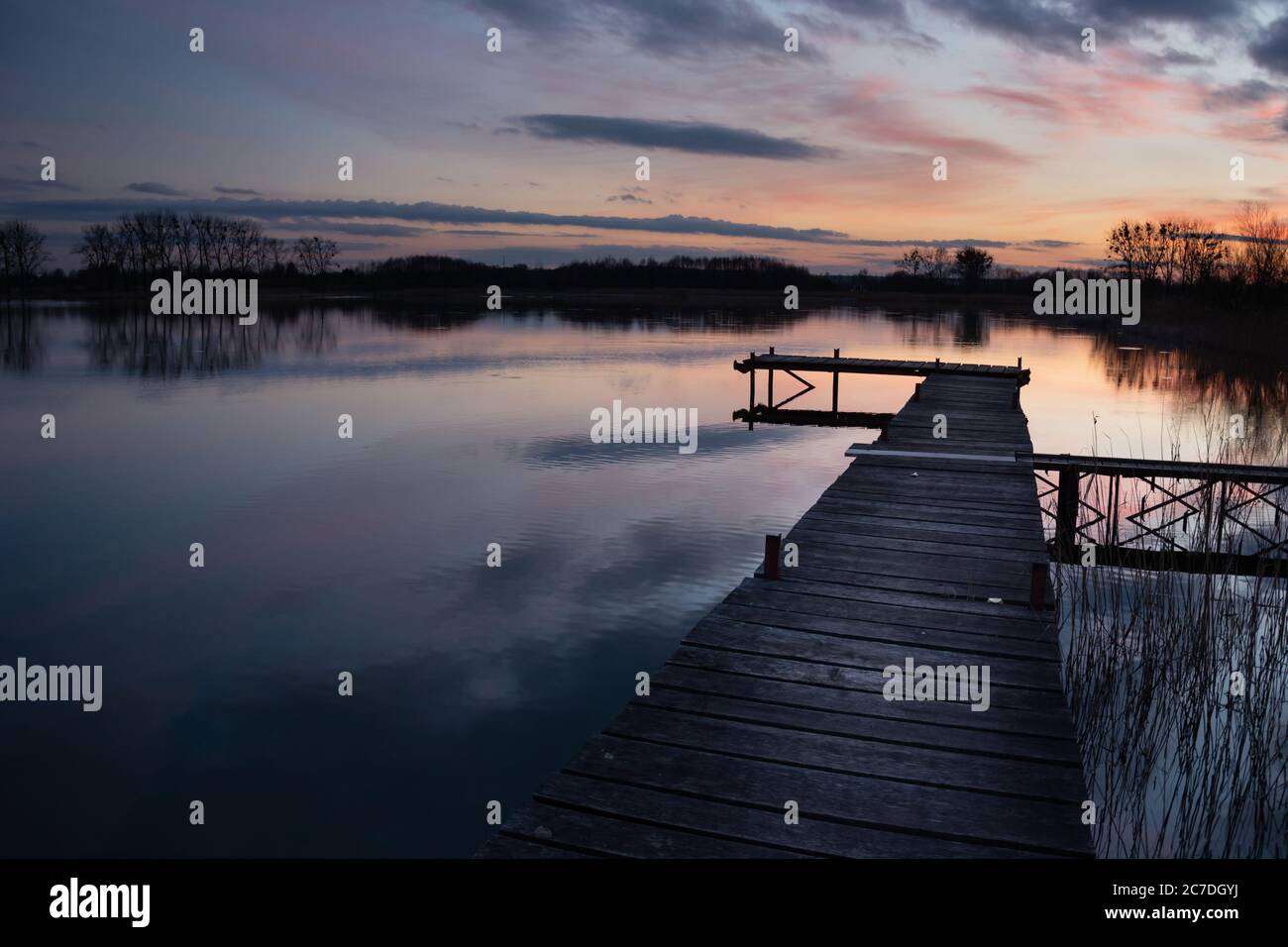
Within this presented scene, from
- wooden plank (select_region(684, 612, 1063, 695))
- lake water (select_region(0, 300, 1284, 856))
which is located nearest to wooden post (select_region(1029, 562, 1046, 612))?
wooden plank (select_region(684, 612, 1063, 695))

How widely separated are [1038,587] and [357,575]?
7684 millimetres

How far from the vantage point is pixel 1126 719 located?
21.1ft

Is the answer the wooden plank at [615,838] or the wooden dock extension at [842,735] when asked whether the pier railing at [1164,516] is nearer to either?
the wooden dock extension at [842,735]

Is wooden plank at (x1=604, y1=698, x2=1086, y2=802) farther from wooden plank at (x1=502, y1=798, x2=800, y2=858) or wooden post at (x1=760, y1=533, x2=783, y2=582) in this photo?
wooden post at (x1=760, y1=533, x2=783, y2=582)

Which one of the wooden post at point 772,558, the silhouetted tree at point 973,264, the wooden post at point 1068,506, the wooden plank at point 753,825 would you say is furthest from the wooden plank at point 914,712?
the silhouetted tree at point 973,264

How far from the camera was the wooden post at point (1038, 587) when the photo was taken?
21.5ft

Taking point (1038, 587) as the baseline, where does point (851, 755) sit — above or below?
below

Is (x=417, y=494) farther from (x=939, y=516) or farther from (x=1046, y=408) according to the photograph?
(x=1046, y=408)

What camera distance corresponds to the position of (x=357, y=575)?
1128cm

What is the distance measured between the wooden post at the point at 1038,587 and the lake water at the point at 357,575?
3419 millimetres

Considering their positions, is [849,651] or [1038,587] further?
[1038,587]

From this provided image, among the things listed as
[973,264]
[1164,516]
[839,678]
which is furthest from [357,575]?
[973,264]

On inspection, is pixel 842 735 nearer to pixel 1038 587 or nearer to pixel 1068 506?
pixel 1038 587
